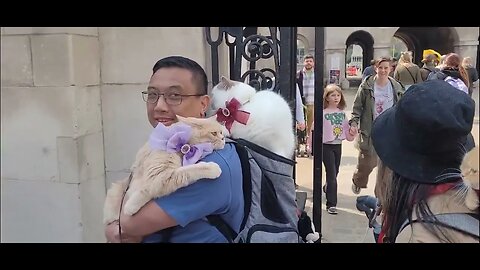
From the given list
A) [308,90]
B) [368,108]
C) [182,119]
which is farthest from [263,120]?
[308,90]

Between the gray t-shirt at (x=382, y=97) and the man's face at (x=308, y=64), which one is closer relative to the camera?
the gray t-shirt at (x=382, y=97)

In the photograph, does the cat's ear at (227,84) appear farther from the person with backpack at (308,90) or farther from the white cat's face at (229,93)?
the person with backpack at (308,90)

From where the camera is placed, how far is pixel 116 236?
1491 mm

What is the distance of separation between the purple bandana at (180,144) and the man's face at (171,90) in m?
0.20

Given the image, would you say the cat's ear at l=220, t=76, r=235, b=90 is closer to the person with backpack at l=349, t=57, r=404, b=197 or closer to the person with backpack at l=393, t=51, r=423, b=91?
the person with backpack at l=349, t=57, r=404, b=197

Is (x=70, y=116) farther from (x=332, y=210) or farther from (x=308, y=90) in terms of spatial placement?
(x=308, y=90)

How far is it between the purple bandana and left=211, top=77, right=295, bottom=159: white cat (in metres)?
0.22

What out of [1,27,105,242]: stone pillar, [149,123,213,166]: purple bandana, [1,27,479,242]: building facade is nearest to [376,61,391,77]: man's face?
[1,27,479,242]: building facade

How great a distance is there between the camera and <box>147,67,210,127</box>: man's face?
168 centimetres

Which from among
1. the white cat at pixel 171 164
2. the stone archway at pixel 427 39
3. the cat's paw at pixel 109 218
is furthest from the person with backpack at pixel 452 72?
the stone archway at pixel 427 39

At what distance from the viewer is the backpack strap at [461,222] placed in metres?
1.07

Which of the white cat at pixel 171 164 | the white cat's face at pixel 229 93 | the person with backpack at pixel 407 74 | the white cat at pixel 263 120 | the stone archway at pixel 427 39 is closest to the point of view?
the white cat at pixel 171 164

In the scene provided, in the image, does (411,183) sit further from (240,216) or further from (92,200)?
(92,200)

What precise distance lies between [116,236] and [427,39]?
20124 millimetres
